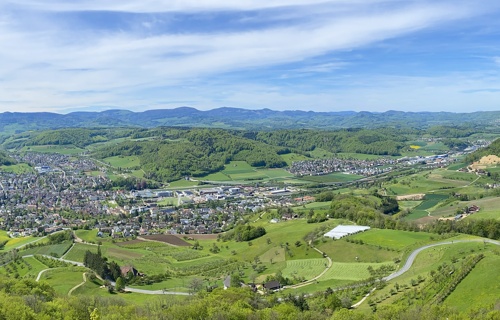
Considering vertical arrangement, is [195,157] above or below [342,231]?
above


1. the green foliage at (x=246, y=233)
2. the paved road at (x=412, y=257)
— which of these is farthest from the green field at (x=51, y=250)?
the paved road at (x=412, y=257)

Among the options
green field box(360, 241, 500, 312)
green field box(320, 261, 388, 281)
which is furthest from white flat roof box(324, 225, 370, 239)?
green field box(360, 241, 500, 312)

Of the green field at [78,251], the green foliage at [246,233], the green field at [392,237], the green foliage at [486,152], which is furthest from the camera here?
the green foliage at [486,152]

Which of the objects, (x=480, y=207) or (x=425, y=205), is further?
(x=425, y=205)

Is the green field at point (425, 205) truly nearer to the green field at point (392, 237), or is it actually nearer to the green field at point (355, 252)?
the green field at point (392, 237)

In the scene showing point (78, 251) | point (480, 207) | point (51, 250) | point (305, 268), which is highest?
point (480, 207)

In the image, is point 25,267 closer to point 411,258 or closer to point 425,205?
point 411,258

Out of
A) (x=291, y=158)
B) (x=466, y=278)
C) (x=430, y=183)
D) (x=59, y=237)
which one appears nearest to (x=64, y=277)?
(x=59, y=237)

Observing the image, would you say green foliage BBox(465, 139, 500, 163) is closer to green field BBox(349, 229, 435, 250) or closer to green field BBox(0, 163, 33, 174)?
green field BBox(349, 229, 435, 250)

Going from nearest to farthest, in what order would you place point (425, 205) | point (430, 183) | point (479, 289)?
point (479, 289)
point (425, 205)
point (430, 183)
